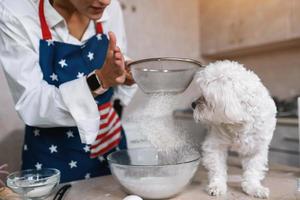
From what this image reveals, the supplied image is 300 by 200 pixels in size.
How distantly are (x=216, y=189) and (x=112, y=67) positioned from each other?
42 cm

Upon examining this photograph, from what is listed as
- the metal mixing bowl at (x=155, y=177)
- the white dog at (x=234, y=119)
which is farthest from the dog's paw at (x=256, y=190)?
the metal mixing bowl at (x=155, y=177)

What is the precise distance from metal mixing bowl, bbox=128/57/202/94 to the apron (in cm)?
17

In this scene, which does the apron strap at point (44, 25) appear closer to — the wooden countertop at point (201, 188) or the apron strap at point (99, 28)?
the apron strap at point (99, 28)

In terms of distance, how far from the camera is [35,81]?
925mm

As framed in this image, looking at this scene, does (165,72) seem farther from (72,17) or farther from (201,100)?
(72,17)

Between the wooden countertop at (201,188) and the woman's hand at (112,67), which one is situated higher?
the woman's hand at (112,67)

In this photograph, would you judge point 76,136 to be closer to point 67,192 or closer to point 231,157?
point 67,192

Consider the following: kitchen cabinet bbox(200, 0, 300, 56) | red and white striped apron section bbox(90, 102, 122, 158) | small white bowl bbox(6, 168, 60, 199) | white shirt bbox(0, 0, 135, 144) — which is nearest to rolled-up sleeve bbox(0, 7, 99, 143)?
white shirt bbox(0, 0, 135, 144)

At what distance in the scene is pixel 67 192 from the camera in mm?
887

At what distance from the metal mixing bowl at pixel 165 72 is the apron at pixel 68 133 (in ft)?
0.57

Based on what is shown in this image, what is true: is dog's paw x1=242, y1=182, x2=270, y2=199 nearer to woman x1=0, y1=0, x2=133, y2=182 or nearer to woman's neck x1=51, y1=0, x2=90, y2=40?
woman x1=0, y1=0, x2=133, y2=182

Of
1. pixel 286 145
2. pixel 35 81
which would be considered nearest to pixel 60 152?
pixel 35 81

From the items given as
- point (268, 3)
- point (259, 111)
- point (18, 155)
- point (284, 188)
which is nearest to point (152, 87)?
point (259, 111)

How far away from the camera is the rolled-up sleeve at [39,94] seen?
0.86 metres
